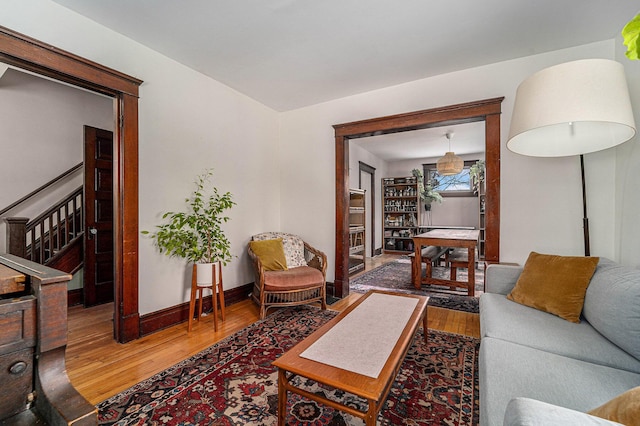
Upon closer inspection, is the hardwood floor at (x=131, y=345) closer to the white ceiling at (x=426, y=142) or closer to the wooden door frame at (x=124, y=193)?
the wooden door frame at (x=124, y=193)

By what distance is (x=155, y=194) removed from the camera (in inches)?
106

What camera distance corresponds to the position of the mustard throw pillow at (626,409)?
614 millimetres

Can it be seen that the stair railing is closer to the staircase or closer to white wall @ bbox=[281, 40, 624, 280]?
the staircase

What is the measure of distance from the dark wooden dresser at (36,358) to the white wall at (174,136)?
2084mm

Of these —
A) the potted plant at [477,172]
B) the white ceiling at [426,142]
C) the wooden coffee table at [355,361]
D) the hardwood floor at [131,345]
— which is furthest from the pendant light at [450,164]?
the wooden coffee table at [355,361]

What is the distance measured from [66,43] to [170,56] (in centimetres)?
84

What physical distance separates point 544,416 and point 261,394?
1.55 metres

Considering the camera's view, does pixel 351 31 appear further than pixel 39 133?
No

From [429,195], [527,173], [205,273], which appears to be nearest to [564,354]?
[527,173]

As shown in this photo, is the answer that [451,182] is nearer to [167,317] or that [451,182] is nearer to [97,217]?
[167,317]

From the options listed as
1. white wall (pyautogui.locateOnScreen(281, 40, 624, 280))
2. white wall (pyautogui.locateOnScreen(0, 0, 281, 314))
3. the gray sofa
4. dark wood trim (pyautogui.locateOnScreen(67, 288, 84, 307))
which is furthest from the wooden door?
the gray sofa

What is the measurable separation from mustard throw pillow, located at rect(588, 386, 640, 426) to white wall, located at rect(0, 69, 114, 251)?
16.7ft

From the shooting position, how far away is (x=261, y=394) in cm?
174

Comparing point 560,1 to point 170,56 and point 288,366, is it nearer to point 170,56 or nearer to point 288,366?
point 288,366
